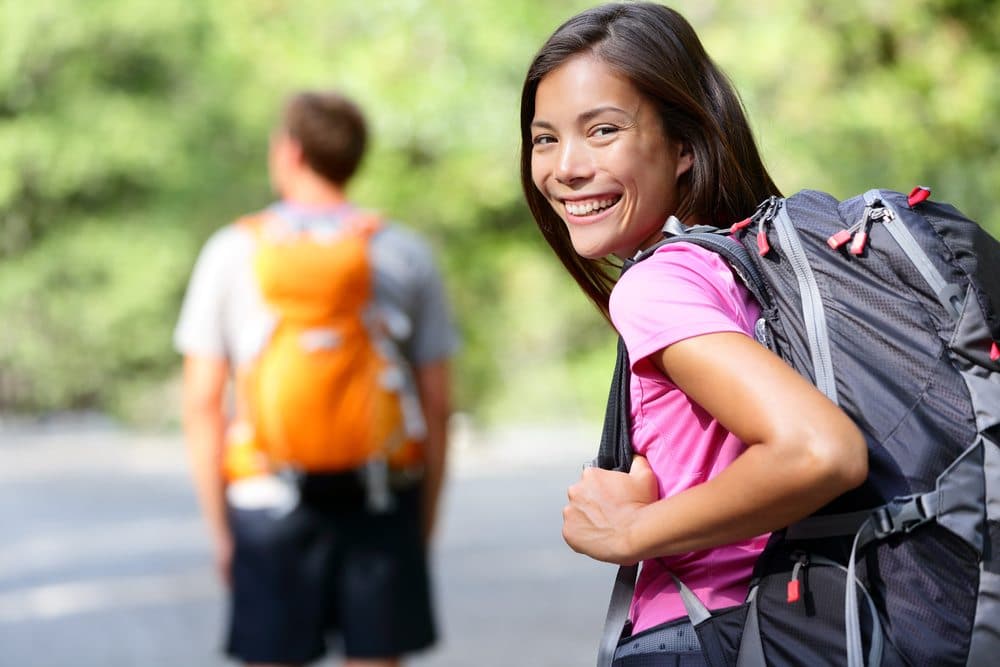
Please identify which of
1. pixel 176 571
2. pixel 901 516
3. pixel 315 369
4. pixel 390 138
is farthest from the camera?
pixel 390 138

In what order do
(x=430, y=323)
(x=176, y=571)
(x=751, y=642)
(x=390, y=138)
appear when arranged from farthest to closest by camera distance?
(x=390, y=138), (x=176, y=571), (x=430, y=323), (x=751, y=642)

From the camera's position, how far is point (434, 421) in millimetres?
4633

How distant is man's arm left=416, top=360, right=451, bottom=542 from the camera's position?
4.61 m

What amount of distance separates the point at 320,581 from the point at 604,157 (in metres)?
2.46

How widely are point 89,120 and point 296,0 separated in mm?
10397

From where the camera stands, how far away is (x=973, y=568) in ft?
6.20

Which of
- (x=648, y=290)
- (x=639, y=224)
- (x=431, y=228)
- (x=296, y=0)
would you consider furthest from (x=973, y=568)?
(x=431, y=228)

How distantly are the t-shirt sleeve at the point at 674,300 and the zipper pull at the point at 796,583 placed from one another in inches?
11.2

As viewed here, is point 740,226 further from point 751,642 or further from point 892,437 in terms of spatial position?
point 751,642

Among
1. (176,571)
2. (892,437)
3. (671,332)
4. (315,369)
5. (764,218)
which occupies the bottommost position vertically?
(176,571)

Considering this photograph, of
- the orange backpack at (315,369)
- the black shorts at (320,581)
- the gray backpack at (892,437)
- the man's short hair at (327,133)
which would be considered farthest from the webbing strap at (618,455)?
the man's short hair at (327,133)

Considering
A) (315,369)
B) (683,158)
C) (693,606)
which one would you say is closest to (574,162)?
(683,158)

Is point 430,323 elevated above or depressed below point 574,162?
below

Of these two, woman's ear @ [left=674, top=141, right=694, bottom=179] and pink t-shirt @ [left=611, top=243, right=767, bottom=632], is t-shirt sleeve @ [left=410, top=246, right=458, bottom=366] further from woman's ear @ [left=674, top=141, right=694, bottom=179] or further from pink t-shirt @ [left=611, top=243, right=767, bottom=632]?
pink t-shirt @ [left=611, top=243, right=767, bottom=632]
